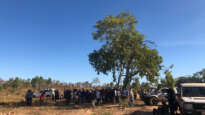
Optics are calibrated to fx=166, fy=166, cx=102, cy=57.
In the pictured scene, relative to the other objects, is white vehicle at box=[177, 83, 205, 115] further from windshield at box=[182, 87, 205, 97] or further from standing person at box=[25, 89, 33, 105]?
standing person at box=[25, 89, 33, 105]

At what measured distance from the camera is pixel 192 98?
8523 millimetres

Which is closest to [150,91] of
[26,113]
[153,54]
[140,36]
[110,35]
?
[153,54]

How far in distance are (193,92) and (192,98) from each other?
0.74 m

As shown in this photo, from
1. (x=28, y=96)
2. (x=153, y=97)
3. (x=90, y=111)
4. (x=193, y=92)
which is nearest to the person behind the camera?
(x=193, y=92)

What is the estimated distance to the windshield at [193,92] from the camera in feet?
29.4

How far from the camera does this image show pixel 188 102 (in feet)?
26.6

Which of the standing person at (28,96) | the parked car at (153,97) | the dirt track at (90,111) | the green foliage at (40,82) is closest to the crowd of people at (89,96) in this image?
the standing person at (28,96)

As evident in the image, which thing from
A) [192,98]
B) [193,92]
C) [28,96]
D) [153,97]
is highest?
[193,92]

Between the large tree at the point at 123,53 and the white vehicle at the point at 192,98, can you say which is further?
the large tree at the point at 123,53

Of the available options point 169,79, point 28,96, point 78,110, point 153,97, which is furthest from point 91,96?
point 169,79

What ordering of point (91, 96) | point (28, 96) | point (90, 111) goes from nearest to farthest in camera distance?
point (90, 111) → point (28, 96) → point (91, 96)

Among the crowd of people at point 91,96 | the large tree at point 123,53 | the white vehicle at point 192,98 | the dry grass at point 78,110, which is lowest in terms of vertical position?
the dry grass at point 78,110

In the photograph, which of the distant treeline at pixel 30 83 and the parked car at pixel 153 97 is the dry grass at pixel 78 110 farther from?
the distant treeline at pixel 30 83

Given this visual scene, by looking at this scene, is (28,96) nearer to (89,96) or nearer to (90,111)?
(89,96)
